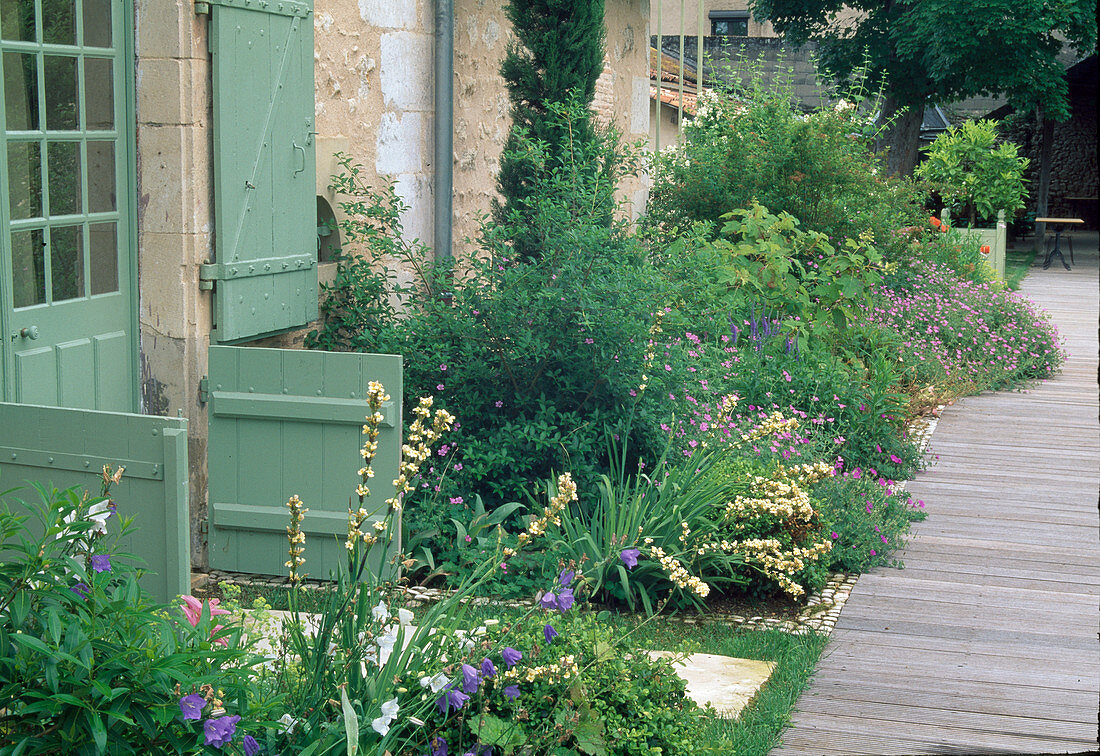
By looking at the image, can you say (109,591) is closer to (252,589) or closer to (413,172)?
(252,589)

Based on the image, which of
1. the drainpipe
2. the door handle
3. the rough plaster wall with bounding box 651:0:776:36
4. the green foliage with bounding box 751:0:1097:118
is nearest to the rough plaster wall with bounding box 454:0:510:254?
the drainpipe

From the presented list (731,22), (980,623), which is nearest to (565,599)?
(980,623)

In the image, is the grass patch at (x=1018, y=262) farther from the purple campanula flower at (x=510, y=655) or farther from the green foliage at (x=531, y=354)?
the purple campanula flower at (x=510, y=655)

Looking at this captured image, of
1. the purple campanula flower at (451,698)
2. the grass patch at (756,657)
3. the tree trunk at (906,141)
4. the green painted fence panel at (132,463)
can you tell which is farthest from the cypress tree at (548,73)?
the tree trunk at (906,141)

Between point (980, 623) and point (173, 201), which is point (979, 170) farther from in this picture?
point (173, 201)

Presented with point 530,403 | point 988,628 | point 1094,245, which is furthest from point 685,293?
A: point 1094,245

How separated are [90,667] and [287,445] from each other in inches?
112

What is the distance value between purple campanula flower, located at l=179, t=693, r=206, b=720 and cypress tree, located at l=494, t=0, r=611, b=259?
4.80 meters

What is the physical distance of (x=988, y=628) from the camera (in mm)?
4543

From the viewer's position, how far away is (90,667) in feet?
6.66

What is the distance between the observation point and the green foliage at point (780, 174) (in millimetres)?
9195

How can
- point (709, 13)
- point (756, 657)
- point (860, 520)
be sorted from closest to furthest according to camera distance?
point (756, 657)
point (860, 520)
point (709, 13)

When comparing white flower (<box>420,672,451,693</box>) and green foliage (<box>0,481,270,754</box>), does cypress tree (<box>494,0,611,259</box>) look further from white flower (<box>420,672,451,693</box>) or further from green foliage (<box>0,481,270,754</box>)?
green foliage (<box>0,481,270,754</box>)

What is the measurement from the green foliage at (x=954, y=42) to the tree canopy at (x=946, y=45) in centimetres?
2
